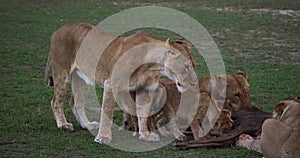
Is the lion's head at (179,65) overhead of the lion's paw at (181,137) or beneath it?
overhead

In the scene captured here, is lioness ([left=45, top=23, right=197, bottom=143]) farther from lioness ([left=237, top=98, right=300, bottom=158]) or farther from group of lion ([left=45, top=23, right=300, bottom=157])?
lioness ([left=237, top=98, right=300, bottom=158])

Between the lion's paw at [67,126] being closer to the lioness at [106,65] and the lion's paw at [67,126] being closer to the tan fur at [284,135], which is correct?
the lioness at [106,65]

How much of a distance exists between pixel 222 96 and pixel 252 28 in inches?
365

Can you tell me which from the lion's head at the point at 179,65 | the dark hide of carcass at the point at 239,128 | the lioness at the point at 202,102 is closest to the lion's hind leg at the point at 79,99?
the lioness at the point at 202,102

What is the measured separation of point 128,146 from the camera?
7.64 meters

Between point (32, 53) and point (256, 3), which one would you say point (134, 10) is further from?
point (32, 53)

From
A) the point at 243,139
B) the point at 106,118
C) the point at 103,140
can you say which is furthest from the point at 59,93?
the point at 243,139

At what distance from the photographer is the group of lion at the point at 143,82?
7.70 m

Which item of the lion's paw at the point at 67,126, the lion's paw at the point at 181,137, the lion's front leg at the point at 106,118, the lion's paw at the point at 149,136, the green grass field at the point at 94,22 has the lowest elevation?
the green grass field at the point at 94,22

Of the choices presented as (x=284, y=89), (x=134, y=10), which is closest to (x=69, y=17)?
(x=134, y=10)

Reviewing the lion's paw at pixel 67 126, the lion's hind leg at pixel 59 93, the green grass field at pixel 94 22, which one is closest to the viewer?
the green grass field at pixel 94 22

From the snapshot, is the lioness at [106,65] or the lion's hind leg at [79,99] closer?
the lioness at [106,65]

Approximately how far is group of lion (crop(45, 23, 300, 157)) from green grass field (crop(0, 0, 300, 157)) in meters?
0.38

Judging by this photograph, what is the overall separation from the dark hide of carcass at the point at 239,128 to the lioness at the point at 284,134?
2.89ft
